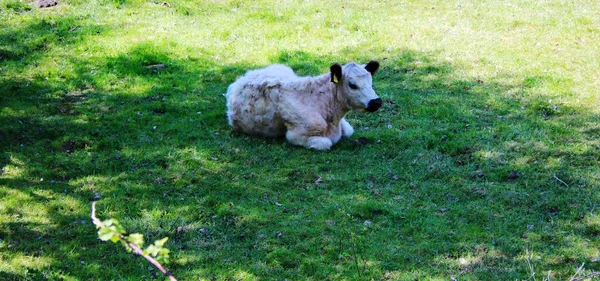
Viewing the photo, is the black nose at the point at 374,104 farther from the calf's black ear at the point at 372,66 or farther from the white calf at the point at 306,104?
the calf's black ear at the point at 372,66

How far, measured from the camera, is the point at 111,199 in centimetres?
916

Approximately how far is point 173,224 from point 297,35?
8.90m

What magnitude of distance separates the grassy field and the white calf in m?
0.30

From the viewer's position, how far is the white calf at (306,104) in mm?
10852

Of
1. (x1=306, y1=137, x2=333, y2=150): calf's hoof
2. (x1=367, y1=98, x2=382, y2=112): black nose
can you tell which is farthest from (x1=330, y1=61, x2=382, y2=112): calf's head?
(x1=306, y1=137, x2=333, y2=150): calf's hoof

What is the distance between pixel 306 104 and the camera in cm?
1116

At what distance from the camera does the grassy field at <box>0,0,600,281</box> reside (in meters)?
7.77

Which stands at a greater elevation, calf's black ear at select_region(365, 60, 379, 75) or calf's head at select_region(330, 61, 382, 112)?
calf's black ear at select_region(365, 60, 379, 75)

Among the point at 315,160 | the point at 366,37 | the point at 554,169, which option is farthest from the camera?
the point at 366,37

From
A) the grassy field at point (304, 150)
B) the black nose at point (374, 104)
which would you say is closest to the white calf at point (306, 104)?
the black nose at point (374, 104)

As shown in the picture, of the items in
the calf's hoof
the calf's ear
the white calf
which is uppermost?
the calf's ear

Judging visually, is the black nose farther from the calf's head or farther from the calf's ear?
the calf's ear

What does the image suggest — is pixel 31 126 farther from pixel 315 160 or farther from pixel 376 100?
pixel 376 100

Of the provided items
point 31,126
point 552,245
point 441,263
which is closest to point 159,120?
point 31,126
